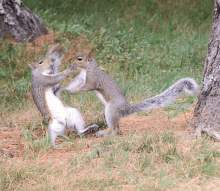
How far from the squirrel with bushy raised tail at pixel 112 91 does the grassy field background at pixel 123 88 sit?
0.35 metres

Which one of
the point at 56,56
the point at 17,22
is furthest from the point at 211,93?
the point at 17,22

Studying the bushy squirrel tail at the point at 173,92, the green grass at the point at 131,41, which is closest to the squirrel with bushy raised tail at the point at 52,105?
the bushy squirrel tail at the point at 173,92

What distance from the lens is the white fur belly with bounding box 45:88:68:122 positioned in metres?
3.91

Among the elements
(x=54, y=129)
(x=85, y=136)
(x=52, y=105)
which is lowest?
(x=85, y=136)

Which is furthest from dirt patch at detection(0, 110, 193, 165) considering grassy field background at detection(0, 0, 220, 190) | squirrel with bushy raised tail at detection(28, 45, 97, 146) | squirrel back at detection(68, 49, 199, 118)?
squirrel back at detection(68, 49, 199, 118)

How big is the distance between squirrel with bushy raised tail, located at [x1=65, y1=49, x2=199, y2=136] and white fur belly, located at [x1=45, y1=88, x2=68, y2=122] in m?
0.20

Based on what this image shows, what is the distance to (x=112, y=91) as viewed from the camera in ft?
13.0

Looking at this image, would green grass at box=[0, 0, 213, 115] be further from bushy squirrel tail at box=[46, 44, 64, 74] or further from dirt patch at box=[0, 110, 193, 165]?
bushy squirrel tail at box=[46, 44, 64, 74]

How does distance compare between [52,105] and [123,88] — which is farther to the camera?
[123,88]

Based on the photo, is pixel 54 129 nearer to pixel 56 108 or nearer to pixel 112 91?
pixel 56 108

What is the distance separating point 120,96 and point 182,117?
99cm

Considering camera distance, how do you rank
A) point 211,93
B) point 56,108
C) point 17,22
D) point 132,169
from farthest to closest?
point 17,22
point 56,108
point 211,93
point 132,169

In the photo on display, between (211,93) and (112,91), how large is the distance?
3.42 feet

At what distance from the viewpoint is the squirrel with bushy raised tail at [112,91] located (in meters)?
3.82
